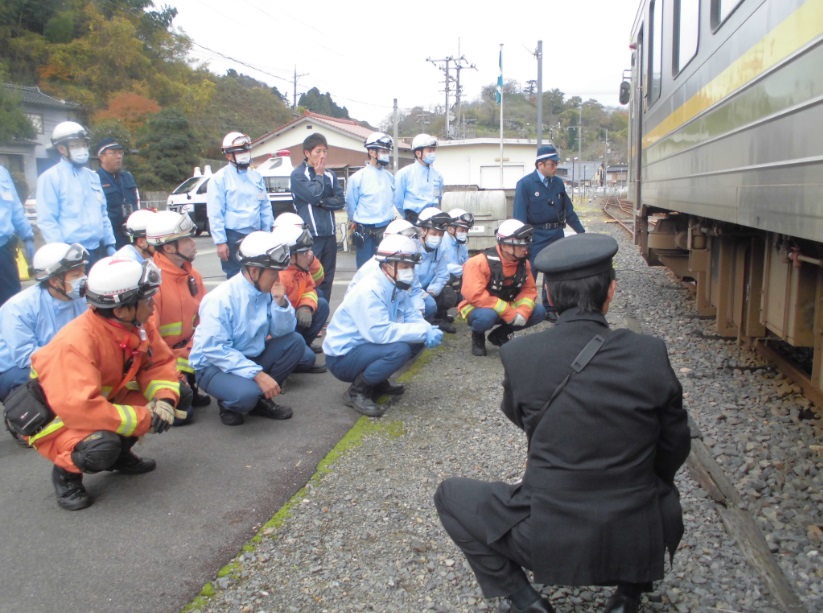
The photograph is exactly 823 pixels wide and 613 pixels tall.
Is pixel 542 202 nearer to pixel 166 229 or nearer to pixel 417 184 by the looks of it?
pixel 417 184

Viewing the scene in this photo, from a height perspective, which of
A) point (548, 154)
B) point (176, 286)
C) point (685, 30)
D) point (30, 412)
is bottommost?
point (30, 412)

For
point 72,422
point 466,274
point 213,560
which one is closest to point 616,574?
point 213,560

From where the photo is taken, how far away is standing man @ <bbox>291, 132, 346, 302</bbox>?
6.64 m

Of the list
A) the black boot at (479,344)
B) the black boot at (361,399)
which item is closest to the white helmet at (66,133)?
the black boot at (361,399)

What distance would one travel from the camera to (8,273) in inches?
227

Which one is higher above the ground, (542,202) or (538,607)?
(542,202)

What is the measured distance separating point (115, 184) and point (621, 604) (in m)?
5.68

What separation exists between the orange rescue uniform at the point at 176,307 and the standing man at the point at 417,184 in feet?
9.58

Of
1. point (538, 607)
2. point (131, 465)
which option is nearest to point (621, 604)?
point (538, 607)

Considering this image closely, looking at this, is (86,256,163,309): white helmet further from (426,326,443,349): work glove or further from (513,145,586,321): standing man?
(513,145,586,321): standing man

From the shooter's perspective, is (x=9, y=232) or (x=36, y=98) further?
(x=36, y=98)

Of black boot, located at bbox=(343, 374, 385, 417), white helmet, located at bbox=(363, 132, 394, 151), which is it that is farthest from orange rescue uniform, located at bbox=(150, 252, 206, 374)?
white helmet, located at bbox=(363, 132, 394, 151)

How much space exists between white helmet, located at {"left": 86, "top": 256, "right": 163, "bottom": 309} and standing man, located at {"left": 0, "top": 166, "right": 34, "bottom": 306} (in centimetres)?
253

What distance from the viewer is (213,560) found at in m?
3.08
